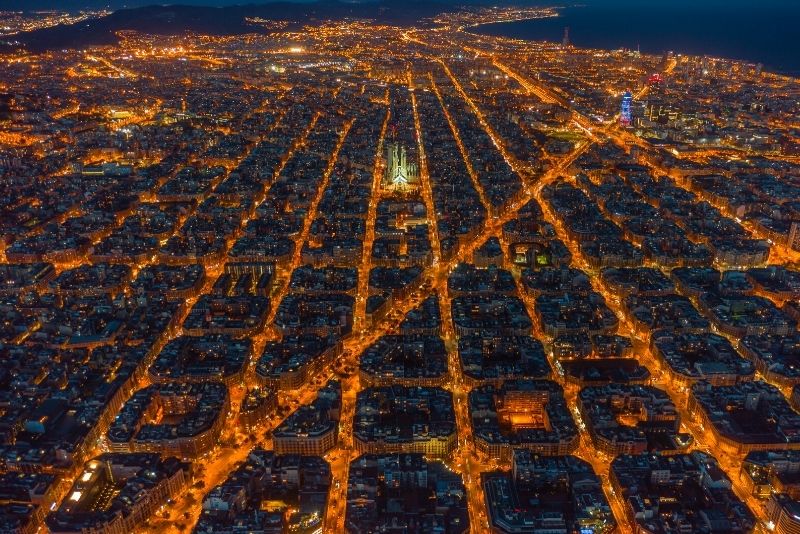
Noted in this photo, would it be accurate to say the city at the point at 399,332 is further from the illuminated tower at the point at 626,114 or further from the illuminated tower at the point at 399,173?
the illuminated tower at the point at 626,114

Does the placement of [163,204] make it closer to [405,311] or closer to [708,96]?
[405,311]

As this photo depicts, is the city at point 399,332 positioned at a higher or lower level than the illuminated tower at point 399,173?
lower

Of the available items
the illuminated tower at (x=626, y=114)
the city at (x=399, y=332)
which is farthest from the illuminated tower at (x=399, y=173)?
the illuminated tower at (x=626, y=114)

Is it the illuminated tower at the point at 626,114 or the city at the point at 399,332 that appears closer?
the city at the point at 399,332

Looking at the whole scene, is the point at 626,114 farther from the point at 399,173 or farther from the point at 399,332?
the point at 399,332

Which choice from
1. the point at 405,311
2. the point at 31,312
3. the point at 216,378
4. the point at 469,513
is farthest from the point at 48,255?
the point at 469,513

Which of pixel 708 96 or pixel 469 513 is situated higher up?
pixel 708 96

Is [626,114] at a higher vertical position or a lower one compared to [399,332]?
higher

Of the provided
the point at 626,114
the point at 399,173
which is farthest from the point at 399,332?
the point at 626,114
